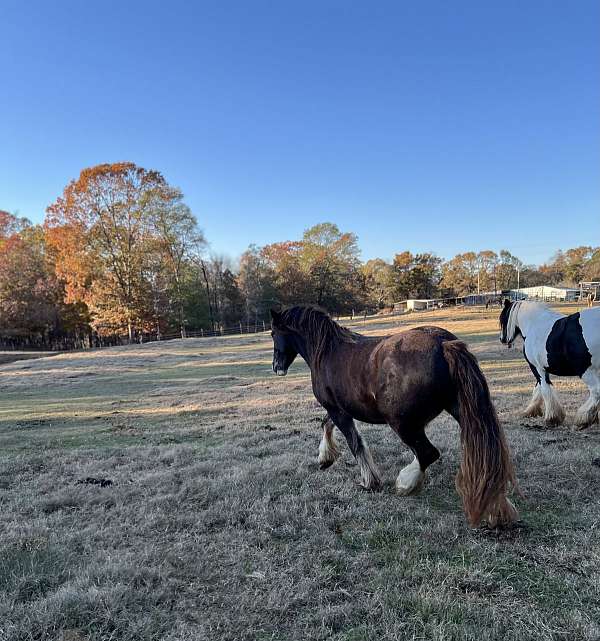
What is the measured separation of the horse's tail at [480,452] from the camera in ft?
8.78

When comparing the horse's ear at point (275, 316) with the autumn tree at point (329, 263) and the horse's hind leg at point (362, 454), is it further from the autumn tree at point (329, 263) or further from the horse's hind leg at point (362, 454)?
the autumn tree at point (329, 263)

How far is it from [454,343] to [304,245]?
49.7 meters

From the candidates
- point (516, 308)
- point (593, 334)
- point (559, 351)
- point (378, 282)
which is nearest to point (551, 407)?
point (559, 351)

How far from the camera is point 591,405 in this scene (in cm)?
490

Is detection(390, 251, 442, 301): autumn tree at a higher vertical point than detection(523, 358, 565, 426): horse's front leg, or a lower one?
higher

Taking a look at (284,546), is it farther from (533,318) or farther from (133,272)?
(133,272)

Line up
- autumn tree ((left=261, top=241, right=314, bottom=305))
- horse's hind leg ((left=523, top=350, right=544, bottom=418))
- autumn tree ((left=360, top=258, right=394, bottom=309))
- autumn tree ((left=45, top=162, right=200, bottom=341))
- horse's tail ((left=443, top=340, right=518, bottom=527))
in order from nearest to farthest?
horse's tail ((left=443, top=340, right=518, bottom=527))
horse's hind leg ((left=523, top=350, right=544, bottom=418))
autumn tree ((left=45, top=162, right=200, bottom=341))
autumn tree ((left=261, top=241, right=314, bottom=305))
autumn tree ((left=360, top=258, right=394, bottom=309))

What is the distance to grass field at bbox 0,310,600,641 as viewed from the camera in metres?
1.90

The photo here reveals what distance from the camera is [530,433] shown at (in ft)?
16.4

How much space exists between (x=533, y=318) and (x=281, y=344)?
3887mm

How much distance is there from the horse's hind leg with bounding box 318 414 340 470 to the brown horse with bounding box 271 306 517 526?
0.34m

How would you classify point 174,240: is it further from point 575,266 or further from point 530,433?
point 575,266

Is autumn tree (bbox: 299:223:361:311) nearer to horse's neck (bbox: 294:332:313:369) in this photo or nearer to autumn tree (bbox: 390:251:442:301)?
autumn tree (bbox: 390:251:442:301)

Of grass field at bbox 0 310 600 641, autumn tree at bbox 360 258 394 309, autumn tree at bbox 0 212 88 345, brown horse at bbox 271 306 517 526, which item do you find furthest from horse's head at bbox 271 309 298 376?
autumn tree at bbox 360 258 394 309
